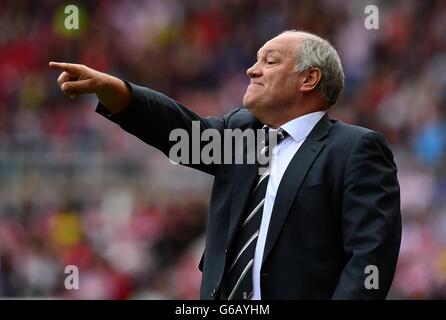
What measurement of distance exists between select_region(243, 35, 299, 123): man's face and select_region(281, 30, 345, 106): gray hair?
0.03 m

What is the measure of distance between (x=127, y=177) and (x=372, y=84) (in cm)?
266

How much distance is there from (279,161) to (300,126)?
158mm

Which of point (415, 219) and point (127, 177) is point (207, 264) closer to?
→ point (415, 219)

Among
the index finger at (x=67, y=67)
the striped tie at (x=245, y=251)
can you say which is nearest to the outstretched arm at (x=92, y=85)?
the index finger at (x=67, y=67)

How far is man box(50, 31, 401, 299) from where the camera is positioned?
3949 millimetres

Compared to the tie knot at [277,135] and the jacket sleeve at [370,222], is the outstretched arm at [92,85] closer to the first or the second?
the tie knot at [277,135]

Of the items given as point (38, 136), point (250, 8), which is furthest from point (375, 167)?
point (250, 8)

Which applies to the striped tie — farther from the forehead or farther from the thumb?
the thumb

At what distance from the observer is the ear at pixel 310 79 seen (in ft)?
14.1

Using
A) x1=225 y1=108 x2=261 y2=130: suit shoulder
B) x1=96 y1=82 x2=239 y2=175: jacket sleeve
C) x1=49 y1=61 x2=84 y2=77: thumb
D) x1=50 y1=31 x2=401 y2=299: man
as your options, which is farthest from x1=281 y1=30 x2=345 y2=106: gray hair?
x1=49 y1=61 x2=84 y2=77: thumb

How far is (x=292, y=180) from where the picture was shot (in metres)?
4.10

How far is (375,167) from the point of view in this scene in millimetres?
4023

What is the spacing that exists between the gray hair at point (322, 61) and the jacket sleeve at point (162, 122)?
0.39 metres

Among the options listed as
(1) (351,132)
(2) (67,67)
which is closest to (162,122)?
(2) (67,67)
